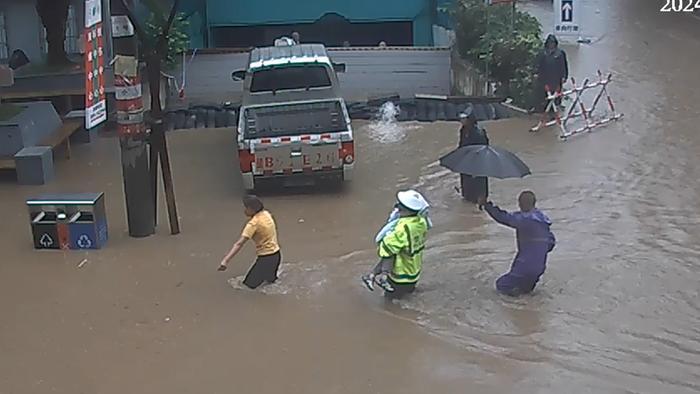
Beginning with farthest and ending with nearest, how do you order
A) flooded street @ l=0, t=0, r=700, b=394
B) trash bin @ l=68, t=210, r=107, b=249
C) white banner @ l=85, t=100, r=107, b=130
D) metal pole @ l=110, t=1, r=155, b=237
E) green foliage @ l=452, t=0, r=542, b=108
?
1. green foliage @ l=452, t=0, r=542, b=108
2. metal pole @ l=110, t=1, r=155, b=237
3. trash bin @ l=68, t=210, r=107, b=249
4. white banner @ l=85, t=100, r=107, b=130
5. flooded street @ l=0, t=0, r=700, b=394

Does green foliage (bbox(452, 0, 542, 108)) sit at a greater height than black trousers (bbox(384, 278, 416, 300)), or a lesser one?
greater

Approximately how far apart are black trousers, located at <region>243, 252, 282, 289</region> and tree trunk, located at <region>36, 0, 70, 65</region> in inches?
452

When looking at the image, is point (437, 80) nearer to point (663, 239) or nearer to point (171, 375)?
point (663, 239)

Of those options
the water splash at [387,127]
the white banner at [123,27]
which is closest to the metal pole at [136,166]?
the white banner at [123,27]

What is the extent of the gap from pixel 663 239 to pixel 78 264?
22.9 feet

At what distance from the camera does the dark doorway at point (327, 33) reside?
29.2 m

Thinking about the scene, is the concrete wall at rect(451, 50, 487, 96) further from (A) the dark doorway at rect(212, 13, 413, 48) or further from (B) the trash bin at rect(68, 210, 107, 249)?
(B) the trash bin at rect(68, 210, 107, 249)

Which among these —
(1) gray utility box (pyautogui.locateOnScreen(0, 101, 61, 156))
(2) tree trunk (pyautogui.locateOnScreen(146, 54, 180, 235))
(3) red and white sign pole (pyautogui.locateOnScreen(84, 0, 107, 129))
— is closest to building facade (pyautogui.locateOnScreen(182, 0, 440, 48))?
(1) gray utility box (pyautogui.locateOnScreen(0, 101, 61, 156))

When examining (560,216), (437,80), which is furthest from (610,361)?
(437,80)

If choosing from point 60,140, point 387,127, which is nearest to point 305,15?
point 387,127

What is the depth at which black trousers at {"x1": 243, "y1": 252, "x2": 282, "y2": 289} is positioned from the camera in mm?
10934

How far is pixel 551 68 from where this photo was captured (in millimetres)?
18703

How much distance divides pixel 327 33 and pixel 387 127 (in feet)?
34.2

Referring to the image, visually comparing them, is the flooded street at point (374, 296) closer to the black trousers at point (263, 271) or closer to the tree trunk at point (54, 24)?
the black trousers at point (263, 271)
